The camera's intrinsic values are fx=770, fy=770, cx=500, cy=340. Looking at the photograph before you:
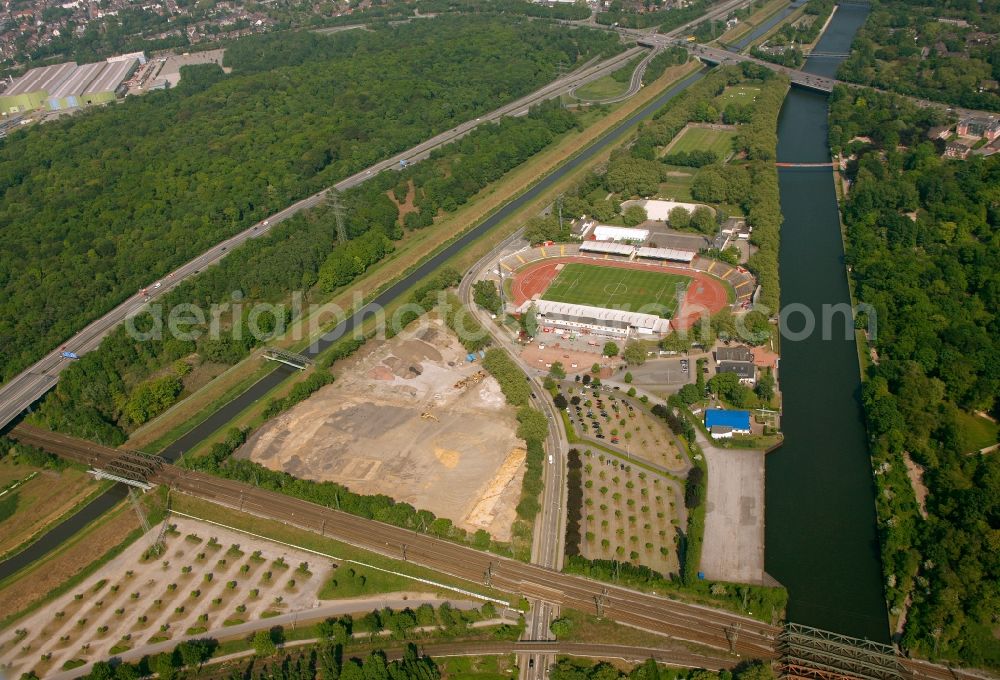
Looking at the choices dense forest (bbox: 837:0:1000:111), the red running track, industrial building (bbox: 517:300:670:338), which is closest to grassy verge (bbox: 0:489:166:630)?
industrial building (bbox: 517:300:670:338)

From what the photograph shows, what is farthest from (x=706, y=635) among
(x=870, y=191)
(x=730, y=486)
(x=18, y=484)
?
(x=870, y=191)

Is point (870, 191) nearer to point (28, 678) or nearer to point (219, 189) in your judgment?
point (219, 189)

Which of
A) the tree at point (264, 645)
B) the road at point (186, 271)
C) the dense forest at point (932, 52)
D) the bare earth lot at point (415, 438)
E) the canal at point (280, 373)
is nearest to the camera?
the tree at point (264, 645)

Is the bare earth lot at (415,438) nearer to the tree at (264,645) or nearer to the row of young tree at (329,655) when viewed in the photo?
the row of young tree at (329,655)

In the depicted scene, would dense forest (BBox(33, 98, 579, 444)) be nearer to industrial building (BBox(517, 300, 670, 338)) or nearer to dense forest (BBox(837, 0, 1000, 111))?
industrial building (BBox(517, 300, 670, 338))

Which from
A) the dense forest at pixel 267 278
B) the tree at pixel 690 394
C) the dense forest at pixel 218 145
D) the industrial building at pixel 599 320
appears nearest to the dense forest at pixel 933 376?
the tree at pixel 690 394

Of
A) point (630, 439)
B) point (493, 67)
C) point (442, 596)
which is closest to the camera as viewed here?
point (442, 596)

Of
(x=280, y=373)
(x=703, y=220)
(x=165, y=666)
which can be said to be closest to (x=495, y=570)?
(x=165, y=666)
